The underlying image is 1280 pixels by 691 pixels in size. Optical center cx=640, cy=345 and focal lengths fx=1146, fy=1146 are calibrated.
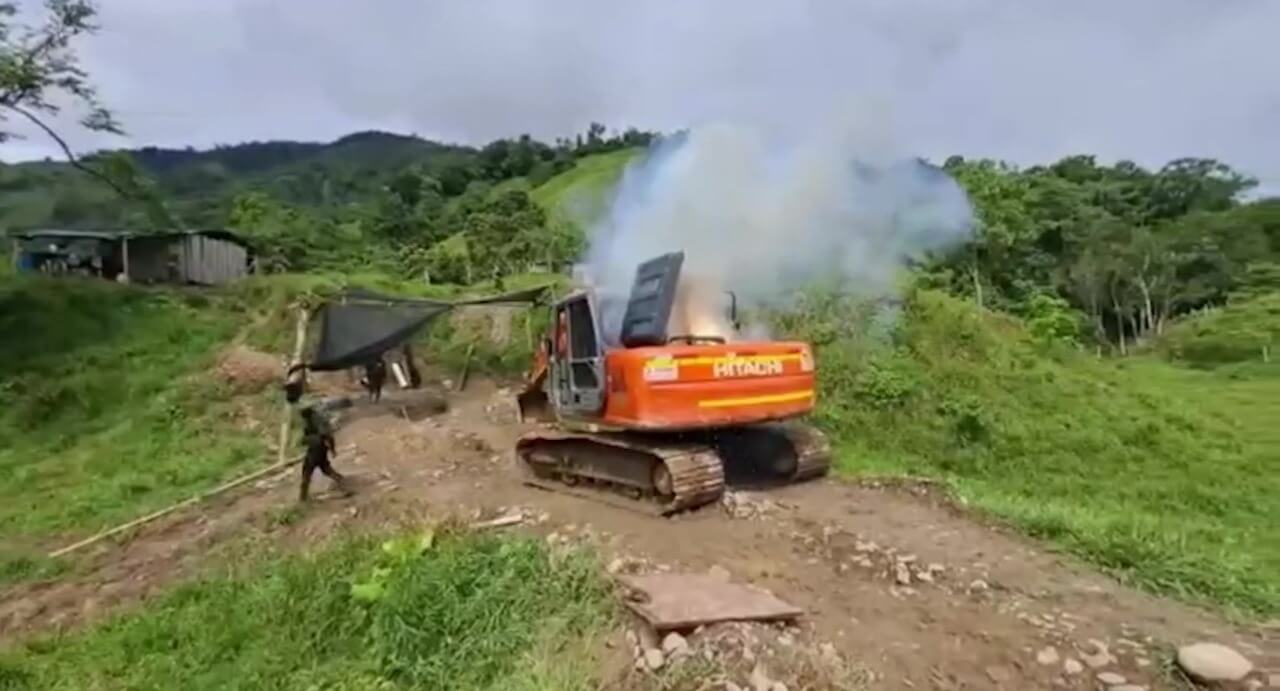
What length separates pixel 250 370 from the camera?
18844 mm

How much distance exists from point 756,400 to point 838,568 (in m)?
2.10

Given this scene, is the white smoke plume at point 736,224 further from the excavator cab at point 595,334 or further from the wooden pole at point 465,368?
the wooden pole at point 465,368

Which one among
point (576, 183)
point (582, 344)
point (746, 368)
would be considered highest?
point (576, 183)

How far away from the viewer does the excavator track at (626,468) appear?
909 centimetres

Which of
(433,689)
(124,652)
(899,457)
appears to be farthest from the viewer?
(899,457)

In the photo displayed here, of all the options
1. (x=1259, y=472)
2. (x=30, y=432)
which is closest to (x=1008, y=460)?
(x=1259, y=472)

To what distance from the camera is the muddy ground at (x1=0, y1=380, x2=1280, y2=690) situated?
6.30 meters

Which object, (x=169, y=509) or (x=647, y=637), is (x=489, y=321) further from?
(x=647, y=637)

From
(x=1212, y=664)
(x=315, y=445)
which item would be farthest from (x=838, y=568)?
(x=315, y=445)

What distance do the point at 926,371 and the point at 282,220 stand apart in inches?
1019

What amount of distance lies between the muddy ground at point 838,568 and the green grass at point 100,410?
5.27ft

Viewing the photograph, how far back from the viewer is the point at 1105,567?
789cm

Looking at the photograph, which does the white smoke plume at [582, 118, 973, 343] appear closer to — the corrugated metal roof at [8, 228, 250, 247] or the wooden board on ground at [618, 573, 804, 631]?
the wooden board on ground at [618, 573, 804, 631]

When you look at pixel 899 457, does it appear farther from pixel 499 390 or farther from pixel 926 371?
pixel 499 390
